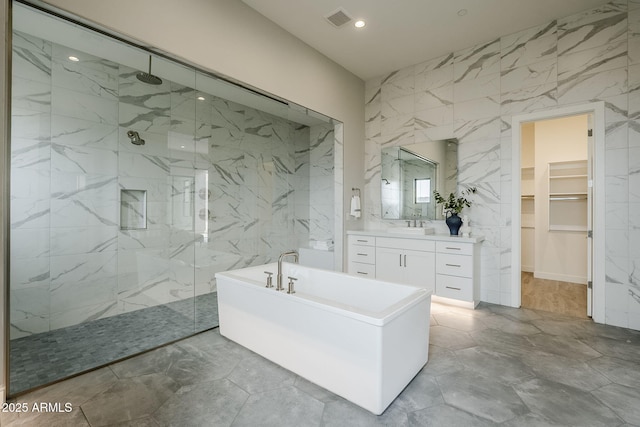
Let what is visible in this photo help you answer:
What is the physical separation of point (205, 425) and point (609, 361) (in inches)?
118

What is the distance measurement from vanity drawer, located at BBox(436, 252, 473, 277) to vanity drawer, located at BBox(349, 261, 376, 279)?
91cm

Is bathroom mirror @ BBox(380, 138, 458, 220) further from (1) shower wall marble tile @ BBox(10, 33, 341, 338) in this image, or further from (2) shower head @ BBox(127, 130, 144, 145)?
(2) shower head @ BBox(127, 130, 144, 145)

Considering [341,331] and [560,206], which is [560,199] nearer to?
[560,206]

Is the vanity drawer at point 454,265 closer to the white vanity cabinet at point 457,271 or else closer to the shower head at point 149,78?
the white vanity cabinet at point 457,271

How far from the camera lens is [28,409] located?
70.0 inches

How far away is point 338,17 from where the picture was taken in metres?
3.29

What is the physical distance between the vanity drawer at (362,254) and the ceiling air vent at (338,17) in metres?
2.85

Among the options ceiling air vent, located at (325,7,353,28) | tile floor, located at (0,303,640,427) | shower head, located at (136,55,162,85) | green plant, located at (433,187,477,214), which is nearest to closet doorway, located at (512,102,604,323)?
green plant, located at (433,187,477,214)

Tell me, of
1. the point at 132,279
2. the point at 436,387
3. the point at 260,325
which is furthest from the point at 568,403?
the point at 132,279

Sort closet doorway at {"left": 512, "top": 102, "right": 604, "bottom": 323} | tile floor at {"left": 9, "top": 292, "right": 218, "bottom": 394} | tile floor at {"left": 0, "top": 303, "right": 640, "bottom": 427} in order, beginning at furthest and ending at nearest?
closet doorway at {"left": 512, "top": 102, "right": 604, "bottom": 323} → tile floor at {"left": 9, "top": 292, "right": 218, "bottom": 394} → tile floor at {"left": 0, "top": 303, "right": 640, "bottom": 427}

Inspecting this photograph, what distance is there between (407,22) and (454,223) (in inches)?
97.8

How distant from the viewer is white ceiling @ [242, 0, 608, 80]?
10.1 ft

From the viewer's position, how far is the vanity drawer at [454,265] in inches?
136

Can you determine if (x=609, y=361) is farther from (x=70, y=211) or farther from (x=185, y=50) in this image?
(x=70, y=211)
